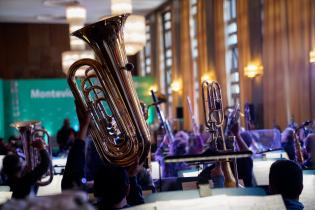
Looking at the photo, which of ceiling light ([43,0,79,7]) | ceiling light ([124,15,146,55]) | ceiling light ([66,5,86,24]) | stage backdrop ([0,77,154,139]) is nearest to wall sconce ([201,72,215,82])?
stage backdrop ([0,77,154,139])

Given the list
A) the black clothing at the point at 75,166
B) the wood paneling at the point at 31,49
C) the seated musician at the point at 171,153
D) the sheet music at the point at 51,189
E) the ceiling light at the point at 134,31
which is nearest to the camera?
the black clothing at the point at 75,166

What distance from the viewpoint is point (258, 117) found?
41.9 feet

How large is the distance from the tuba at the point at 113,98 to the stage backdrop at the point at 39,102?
13942 millimetres

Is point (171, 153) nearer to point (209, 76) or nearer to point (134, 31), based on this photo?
point (134, 31)

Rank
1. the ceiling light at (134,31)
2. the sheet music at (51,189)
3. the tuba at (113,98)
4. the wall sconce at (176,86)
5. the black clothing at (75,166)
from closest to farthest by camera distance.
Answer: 1. the black clothing at (75,166)
2. the tuba at (113,98)
3. the sheet music at (51,189)
4. the ceiling light at (134,31)
5. the wall sconce at (176,86)

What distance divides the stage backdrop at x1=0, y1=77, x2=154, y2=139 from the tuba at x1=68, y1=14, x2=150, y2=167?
45.7 ft

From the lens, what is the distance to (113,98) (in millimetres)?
3832

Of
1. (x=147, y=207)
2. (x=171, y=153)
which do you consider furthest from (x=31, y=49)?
(x=147, y=207)

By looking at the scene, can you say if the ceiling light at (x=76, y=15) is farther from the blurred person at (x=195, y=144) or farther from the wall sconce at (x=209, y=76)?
the blurred person at (x=195, y=144)

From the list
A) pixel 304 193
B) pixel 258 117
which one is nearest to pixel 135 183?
pixel 304 193

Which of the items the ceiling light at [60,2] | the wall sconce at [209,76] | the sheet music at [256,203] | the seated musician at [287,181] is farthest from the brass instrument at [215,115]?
the ceiling light at [60,2]

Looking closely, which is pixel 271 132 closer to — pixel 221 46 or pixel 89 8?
pixel 221 46

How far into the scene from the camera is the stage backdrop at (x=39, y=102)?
17.8m

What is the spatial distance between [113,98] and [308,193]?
1.46m
